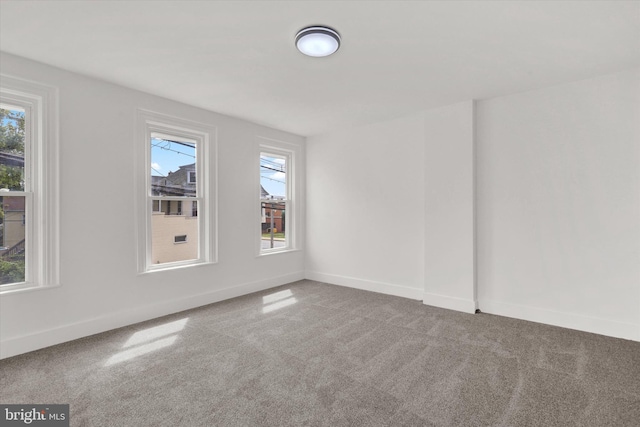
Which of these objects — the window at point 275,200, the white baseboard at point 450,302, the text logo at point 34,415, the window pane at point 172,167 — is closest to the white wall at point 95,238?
the window pane at point 172,167

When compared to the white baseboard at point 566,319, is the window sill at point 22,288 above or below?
above

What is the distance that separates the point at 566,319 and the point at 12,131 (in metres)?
5.57

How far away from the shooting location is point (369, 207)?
486 cm

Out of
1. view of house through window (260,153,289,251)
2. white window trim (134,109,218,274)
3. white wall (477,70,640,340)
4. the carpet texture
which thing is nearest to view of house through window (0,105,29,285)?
the carpet texture

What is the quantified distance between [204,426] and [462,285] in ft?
10.4

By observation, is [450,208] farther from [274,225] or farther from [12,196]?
[12,196]

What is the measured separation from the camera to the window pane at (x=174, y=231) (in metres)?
3.76

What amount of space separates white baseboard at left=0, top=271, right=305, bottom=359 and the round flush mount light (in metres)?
3.11

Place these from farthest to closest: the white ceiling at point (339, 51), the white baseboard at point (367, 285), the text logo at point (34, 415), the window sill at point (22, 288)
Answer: the white baseboard at point (367, 285), the window sill at point (22, 288), the white ceiling at point (339, 51), the text logo at point (34, 415)

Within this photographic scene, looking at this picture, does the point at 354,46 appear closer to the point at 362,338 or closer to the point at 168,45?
A: the point at 168,45

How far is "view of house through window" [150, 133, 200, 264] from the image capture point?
377cm

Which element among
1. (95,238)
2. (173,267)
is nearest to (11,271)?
(95,238)

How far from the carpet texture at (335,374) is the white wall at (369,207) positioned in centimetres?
123

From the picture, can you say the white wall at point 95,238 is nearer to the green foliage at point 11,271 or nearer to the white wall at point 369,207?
the green foliage at point 11,271
